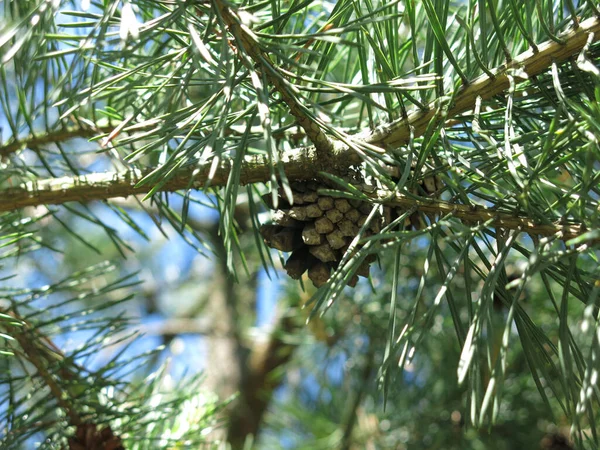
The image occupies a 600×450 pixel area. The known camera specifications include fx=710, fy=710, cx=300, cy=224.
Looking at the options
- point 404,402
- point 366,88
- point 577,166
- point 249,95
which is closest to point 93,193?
point 249,95

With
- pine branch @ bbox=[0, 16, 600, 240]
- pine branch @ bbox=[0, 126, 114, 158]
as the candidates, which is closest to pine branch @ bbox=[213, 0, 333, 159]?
pine branch @ bbox=[0, 16, 600, 240]

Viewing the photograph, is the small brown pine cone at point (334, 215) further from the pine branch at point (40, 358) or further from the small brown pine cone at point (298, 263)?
the pine branch at point (40, 358)

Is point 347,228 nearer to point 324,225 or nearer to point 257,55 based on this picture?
point 324,225

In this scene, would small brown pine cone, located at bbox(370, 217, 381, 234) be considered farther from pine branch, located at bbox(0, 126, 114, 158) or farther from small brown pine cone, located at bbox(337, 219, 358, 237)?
pine branch, located at bbox(0, 126, 114, 158)

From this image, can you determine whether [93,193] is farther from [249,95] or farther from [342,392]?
[342,392]

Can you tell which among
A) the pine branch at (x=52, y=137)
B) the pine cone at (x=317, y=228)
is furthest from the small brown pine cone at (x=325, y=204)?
the pine branch at (x=52, y=137)

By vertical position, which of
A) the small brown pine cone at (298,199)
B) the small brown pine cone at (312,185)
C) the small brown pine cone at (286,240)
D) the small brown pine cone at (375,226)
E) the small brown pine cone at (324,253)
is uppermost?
the small brown pine cone at (312,185)
